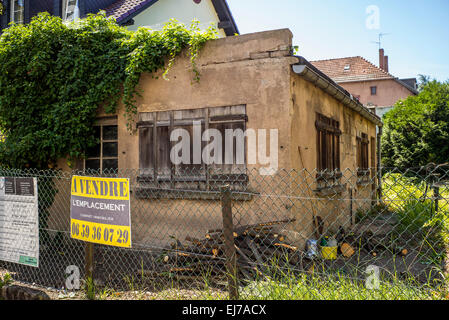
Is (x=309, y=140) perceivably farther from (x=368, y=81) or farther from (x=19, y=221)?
(x=368, y=81)

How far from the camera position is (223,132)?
6.24m

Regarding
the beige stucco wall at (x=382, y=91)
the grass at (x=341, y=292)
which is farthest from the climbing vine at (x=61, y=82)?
the beige stucco wall at (x=382, y=91)

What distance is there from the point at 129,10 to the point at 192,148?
5.89 m

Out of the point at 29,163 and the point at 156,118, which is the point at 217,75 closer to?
the point at 156,118

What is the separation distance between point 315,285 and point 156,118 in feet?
14.8

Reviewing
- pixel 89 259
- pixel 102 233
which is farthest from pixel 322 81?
pixel 89 259

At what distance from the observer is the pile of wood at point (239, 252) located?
15.9ft

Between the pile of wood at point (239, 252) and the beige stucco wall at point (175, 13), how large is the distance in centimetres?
751

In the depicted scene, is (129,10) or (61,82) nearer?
(61,82)

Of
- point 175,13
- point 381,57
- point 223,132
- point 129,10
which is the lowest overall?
point 223,132

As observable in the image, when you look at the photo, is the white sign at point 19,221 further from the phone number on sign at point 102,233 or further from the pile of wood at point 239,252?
the pile of wood at point 239,252
